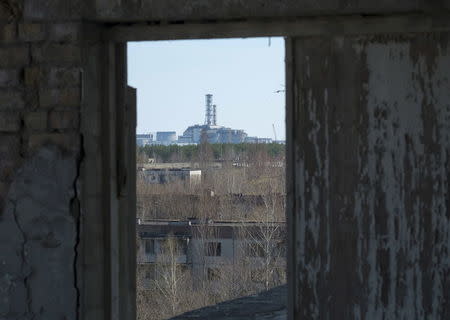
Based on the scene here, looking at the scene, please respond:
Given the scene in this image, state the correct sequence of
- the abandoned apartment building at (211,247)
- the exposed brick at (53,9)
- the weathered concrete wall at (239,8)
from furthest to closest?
1. the abandoned apartment building at (211,247)
2. the exposed brick at (53,9)
3. the weathered concrete wall at (239,8)

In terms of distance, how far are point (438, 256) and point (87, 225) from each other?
5.05ft

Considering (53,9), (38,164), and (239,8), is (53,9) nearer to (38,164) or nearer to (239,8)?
(38,164)

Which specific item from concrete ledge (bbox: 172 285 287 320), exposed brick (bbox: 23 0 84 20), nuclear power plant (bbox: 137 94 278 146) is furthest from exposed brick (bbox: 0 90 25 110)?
nuclear power plant (bbox: 137 94 278 146)

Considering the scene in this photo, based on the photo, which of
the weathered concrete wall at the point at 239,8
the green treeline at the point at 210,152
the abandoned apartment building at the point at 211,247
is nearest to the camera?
the weathered concrete wall at the point at 239,8

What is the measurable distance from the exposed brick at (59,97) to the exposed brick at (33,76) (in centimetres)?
6

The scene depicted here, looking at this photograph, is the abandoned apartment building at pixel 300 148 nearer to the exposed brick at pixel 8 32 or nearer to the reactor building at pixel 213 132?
the exposed brick at pixel 8 32

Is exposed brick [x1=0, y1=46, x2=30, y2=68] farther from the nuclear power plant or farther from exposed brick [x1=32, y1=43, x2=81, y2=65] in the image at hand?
the nuclear power plant

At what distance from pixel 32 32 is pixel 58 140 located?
498 millimetres

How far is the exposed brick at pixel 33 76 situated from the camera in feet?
12.3

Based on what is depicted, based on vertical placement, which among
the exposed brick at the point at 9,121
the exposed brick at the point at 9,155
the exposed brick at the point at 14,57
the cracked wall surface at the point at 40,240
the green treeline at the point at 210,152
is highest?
the green treeline at the point at 210,152

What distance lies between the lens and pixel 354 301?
3.66 m

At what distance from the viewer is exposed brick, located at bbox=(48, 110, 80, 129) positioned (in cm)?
373

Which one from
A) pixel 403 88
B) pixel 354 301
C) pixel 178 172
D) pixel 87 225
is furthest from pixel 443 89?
pixel 178 172

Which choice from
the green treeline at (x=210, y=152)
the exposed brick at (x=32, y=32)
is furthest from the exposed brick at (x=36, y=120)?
the green treeline at (x=210, y=152)
